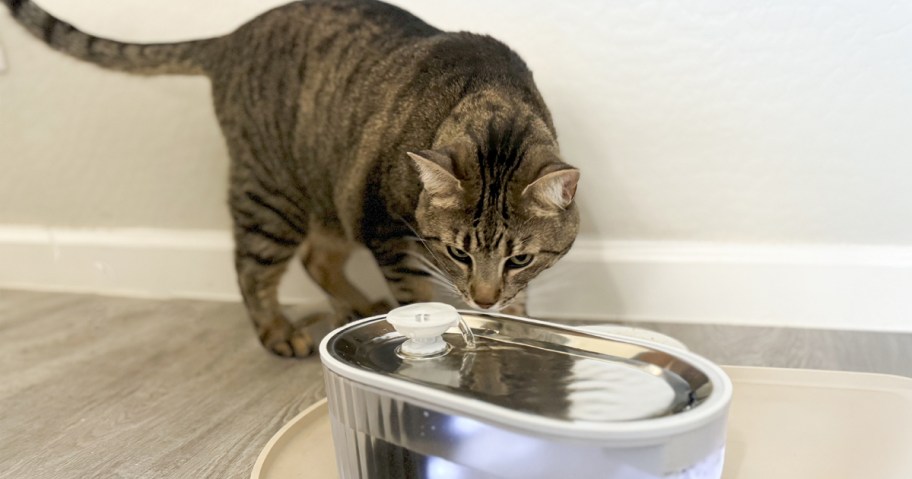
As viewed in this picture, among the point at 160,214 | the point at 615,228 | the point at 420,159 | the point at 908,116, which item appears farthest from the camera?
the point at 160,214

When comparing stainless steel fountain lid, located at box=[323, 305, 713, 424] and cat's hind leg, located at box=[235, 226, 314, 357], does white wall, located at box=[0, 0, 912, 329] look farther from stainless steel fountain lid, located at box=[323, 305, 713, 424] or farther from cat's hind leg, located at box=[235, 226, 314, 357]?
stainless steel fountain lid, located at box=[323, 305, 713, 424]

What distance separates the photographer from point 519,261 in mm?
1051

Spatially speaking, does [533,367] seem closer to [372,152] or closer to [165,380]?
[372,152]

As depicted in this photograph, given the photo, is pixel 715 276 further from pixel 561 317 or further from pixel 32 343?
pixel 32 343

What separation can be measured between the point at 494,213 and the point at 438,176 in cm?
11

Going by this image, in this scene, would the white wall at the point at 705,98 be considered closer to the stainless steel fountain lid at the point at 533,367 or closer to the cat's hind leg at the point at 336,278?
the cat's hind leg at the point at 336,278

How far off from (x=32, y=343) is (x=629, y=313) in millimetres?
1387

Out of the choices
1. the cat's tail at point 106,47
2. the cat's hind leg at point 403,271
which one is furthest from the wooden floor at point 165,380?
the cat's tail at point 106,47

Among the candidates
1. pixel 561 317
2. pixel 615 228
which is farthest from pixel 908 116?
pixel 561 317

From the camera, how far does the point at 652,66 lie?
1.30m

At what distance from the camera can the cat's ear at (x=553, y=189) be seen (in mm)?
918

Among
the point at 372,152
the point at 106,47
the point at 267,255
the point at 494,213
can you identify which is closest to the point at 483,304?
the point at 494,213

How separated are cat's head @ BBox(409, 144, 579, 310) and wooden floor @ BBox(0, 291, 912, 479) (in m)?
0.39

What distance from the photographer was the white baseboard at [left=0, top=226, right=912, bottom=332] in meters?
1.36
